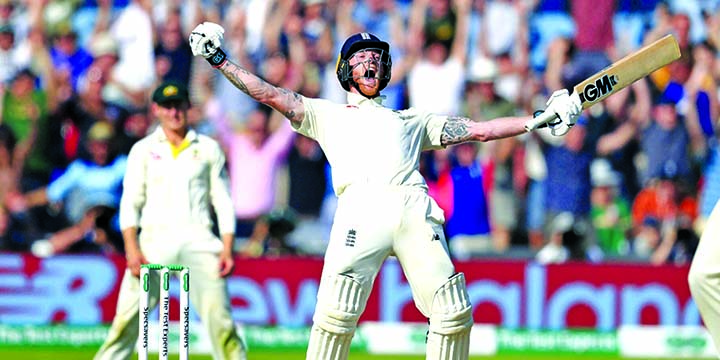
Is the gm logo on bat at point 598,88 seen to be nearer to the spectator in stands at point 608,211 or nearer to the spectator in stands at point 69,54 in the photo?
the spectator in stands at point 608,211

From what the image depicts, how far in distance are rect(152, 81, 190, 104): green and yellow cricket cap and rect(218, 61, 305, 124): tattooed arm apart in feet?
5.93

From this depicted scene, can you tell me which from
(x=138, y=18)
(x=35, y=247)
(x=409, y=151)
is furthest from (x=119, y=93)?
(x=409, y=151)

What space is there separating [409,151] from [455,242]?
5.71 metres

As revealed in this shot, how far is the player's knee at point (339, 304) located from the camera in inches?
241

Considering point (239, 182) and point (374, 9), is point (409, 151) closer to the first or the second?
point (239, 182)

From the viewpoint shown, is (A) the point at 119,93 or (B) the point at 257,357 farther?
(A) the point at 119,93

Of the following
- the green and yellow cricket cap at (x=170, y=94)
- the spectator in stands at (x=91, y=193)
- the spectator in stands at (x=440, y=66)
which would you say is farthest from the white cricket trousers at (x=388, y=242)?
the spectator in stands at (x=440, y=66)

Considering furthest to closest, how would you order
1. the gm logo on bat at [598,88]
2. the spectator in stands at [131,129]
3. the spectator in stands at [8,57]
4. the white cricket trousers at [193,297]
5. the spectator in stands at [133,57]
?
1. the spectator in stands at [133,57]
2. the spectator in stands at [8,57]
3. the spectator in stands at [131,129]
4. the white cricket trousers at [193,297]
5. the gm logo on bat at [598,88]

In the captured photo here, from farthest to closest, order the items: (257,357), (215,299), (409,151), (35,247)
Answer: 1. (35,247)
2. (257,357)
3. (215,299)
4. (409,151)

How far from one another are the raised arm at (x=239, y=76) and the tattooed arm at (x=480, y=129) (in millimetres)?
721

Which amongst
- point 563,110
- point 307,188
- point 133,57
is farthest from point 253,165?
point 563,110

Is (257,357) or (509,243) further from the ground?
(509,243)

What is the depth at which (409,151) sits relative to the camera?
6.42 meters

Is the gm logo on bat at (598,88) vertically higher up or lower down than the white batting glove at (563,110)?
higher up
